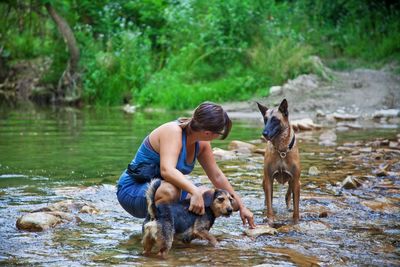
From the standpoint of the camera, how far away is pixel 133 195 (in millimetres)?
5598

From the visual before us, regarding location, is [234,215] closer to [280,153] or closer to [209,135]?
[280,153]

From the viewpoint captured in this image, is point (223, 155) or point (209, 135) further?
point (223, 155)

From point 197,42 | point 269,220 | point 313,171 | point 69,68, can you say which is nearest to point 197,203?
point 269,220

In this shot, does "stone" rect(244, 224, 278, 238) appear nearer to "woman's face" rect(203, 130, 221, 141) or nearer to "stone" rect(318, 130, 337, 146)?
"woman's face" rect(203, 130, 221, 141)

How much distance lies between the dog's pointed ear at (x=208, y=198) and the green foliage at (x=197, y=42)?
12.9 m

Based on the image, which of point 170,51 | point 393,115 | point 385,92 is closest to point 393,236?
point 393,115

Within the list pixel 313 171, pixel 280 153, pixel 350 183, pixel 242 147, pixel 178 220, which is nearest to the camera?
pixel 178 220

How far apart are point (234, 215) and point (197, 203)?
4.91 feet

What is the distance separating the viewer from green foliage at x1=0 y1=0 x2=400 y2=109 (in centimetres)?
1927

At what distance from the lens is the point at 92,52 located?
23359mm

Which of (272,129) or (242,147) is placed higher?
(272,129)

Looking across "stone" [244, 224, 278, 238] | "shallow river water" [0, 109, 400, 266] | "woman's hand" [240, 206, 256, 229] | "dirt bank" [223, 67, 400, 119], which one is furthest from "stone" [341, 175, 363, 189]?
"dirt bank" [223, 67, 400, 119]

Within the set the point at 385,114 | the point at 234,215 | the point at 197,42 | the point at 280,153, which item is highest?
the point at 197,42

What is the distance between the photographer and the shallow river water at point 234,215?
4887mm
